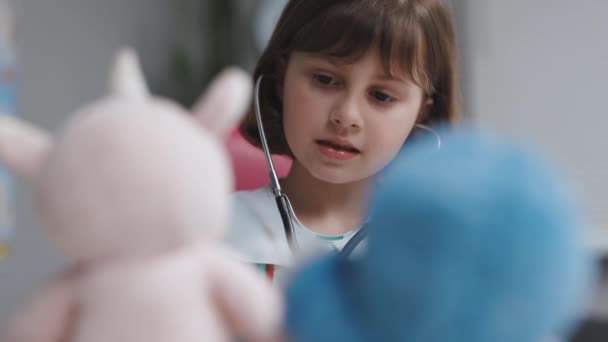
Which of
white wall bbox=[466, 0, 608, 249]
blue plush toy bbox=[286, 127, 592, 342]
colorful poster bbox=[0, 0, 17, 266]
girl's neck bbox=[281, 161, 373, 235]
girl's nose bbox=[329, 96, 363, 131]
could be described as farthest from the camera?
white wall bbox=[466, 0, 608, 249]

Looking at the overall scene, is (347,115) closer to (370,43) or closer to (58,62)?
(370,43)

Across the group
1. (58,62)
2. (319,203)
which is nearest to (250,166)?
(319,203)

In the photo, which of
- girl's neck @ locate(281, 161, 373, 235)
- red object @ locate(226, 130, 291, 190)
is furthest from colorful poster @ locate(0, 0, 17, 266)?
girl's neck @ locate(281, 161, 373, 235)

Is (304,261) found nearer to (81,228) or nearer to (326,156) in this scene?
(81,228)

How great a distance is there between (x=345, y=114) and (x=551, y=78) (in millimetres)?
1583

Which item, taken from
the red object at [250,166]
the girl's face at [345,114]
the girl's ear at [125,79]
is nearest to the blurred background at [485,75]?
the red object at [250,166]

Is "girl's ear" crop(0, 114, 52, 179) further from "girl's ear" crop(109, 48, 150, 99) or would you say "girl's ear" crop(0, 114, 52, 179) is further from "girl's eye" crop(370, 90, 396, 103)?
"girl's eye" crop(370, 90, 396, 103)

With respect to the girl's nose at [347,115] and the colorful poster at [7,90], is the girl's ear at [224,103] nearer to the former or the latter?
the girl's nose at [347,115]

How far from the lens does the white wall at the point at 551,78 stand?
2018 millimetres

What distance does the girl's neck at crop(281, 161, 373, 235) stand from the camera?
89cm

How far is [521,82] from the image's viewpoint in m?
2.14

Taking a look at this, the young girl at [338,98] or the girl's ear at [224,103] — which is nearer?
the girl's ear at [224,103]

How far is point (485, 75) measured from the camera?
2174 millimetres

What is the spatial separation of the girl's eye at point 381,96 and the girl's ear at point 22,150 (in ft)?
1.72
